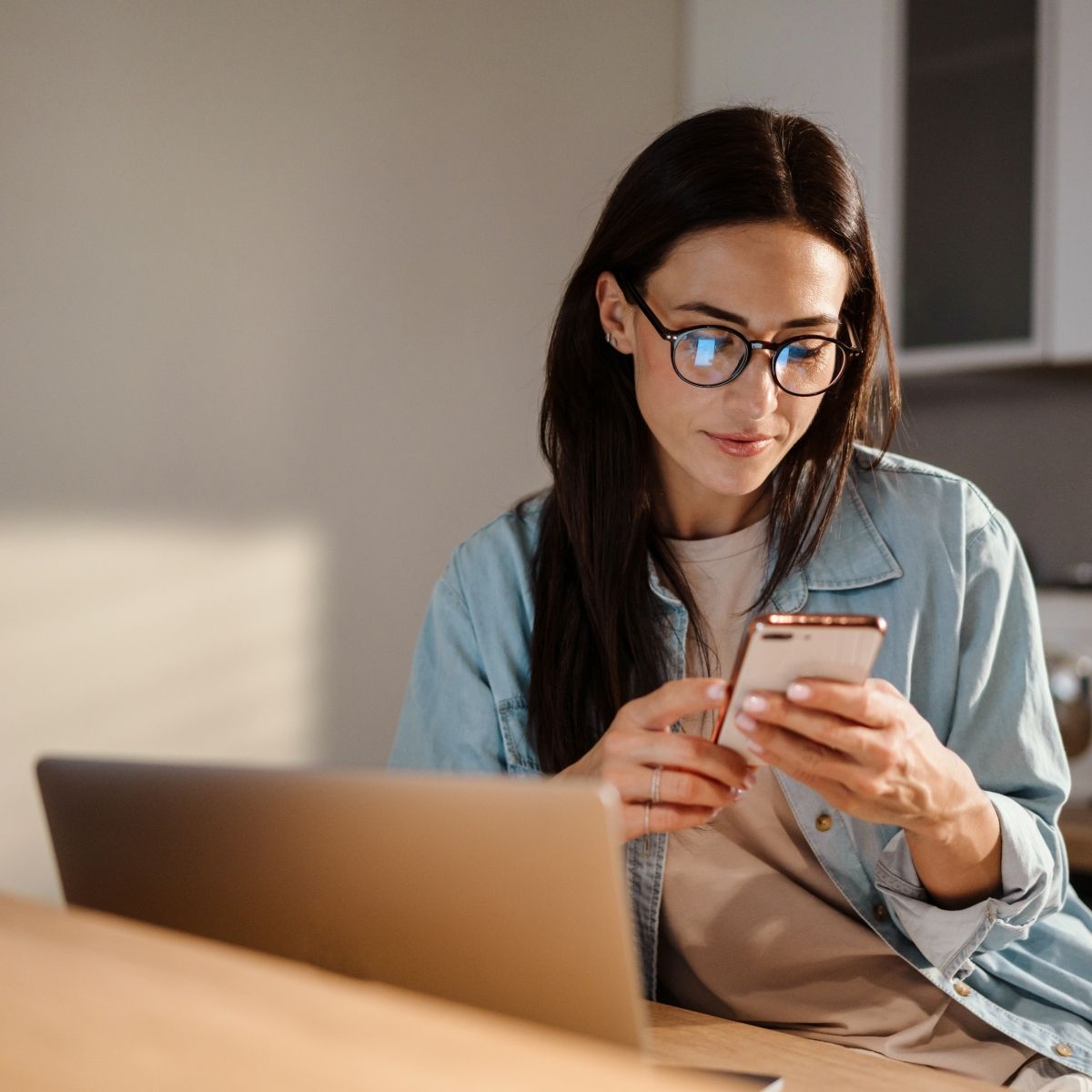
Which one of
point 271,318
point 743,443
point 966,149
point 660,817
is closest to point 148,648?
point 271,318

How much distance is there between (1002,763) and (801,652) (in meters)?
0.41

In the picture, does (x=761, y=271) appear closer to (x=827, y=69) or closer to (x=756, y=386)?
(x=756, y=386)

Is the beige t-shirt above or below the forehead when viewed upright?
below

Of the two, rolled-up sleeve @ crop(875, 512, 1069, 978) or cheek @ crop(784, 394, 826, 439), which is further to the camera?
cheek @ crop(784, 394, 826, 439)

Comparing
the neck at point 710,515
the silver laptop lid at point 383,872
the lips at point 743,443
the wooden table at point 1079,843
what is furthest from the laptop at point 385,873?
the wooden table at point 1079,843

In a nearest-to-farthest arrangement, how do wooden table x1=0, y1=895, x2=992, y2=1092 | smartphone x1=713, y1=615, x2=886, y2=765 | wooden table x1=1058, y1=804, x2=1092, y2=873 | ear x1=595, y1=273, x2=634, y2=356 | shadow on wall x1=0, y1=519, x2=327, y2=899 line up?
wooden table x1=0, y1=895, x2=992, y2=1092 → smartphone x1=713, y1=615, x2=886, y2=765 → ear x1=595, y1=273, x2=634, y2=356 → shadow on wall x1=0, y1=519, x2=327, y2=899 → wooden table x1=1058, y1=804, x2=1092, y2=873

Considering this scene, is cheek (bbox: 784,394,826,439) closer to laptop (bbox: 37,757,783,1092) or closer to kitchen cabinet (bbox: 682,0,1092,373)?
laptop (bbox: 37,757,783,1092)

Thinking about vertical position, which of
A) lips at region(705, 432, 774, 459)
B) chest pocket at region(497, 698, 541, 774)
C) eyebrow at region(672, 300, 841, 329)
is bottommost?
chest pocket at region(497, 698, 541, 774)

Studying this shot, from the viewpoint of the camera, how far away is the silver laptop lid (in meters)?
0.54

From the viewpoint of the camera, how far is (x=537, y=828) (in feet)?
1.76

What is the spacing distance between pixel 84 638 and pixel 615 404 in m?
1.00

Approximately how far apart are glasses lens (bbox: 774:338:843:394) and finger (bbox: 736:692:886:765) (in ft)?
1.29

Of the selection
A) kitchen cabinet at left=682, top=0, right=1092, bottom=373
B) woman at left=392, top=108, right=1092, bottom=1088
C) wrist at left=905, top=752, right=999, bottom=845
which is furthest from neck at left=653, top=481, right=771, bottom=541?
kitchen cabinet at left=682, top=0, right=1092, bottom=373

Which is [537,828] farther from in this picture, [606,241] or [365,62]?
[365,62]
